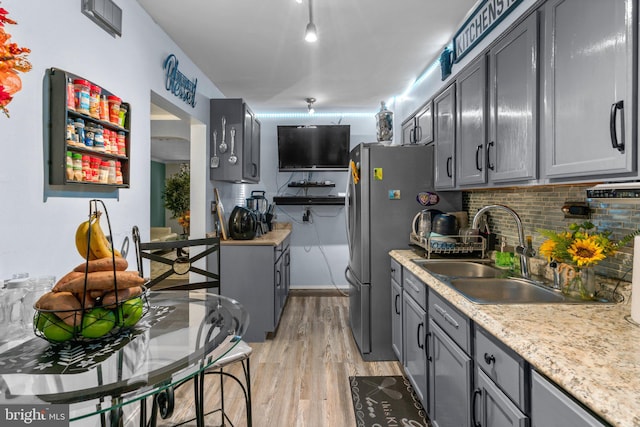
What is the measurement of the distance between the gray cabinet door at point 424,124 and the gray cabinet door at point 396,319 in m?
1.31

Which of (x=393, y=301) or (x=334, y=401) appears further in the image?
(x=393, y=301)

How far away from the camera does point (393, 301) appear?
2.88 metres

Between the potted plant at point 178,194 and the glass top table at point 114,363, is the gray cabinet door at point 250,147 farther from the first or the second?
the glass top table at point 114,363

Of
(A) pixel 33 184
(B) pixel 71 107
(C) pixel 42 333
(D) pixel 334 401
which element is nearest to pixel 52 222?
(A) pixel 33 184

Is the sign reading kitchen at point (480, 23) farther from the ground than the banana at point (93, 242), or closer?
farther from the ground

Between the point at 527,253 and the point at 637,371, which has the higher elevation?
the point at 527,253

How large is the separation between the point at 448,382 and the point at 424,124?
2.27m

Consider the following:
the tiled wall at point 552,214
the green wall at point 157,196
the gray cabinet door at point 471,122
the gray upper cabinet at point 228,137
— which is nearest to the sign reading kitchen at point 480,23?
the gray cabinet door at point 471,122

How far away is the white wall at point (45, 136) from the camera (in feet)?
4.53

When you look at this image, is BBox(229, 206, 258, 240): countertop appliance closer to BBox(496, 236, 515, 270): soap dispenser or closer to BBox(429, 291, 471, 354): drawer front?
BBox(429, 291, 471, 354): drawer front

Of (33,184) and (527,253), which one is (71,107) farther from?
(527,253)

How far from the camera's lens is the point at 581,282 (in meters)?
1.50

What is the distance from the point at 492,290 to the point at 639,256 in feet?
2.70

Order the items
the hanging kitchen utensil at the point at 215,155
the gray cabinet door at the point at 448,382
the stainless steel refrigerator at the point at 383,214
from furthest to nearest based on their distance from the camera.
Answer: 1. the hanging kitchen utensil at the point at 215,155
2. the stainless steel refrigerator at the point at 383,214
3. the gray cabinet door at the point at 448,382
